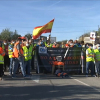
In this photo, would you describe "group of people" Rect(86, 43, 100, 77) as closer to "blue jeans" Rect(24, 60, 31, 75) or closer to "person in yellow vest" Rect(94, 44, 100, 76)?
"person in yellow vest" Rect(94, 44, 100, 76)

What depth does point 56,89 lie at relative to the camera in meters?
8.34

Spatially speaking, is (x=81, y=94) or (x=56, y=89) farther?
(x=56, y=89)

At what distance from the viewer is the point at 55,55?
1278cm

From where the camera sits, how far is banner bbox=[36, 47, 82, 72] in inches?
502

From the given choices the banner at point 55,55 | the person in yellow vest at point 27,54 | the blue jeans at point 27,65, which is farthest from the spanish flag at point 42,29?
the blue jeans at point 27,65

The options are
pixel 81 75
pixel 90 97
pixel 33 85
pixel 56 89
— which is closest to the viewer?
pixel 90 97

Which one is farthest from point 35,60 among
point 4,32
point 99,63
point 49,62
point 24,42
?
point 4,32

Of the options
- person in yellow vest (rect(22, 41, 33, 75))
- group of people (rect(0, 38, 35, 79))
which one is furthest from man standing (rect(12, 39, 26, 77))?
person in yellow vest (rect(22, 41, 33, 75))

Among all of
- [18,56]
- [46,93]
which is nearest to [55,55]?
[18,56]

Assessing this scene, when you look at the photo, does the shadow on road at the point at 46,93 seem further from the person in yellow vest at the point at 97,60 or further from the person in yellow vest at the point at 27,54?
the person in yellow vest at the point at 97,60

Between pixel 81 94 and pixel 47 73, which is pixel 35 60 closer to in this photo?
pixel 47 73

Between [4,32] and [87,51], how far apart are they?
3968 centimetres

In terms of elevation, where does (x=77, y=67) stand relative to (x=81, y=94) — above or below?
above

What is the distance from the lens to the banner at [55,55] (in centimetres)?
1274
